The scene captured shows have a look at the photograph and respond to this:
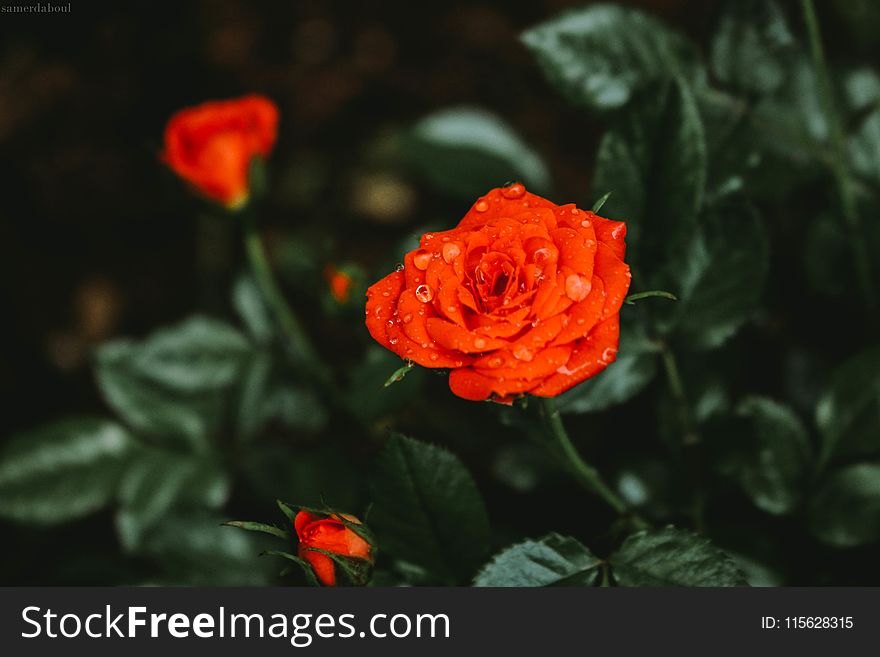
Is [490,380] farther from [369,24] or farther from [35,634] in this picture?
[369,24]

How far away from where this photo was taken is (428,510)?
852 mm

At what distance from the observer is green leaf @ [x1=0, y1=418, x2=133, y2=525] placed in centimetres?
113

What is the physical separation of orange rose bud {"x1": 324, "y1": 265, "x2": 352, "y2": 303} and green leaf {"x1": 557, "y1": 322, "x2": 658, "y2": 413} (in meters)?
0.29

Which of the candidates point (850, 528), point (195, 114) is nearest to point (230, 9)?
point (195, 114)

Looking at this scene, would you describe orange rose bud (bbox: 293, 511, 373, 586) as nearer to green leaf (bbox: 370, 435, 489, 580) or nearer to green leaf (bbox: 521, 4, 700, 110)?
green leaf (bbox: 370, 435, 489, 580)

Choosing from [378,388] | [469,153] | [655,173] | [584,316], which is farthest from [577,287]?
[469,153]

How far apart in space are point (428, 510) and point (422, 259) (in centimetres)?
31

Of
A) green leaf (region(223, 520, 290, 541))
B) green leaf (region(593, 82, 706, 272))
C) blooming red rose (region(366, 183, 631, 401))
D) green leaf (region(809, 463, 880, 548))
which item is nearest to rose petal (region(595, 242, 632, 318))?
blooming red rose (region(366, 183, 631, 401))

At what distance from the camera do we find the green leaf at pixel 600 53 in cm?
98

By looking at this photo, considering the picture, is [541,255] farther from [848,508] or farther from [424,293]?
[848,508]

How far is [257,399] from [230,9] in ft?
3.61

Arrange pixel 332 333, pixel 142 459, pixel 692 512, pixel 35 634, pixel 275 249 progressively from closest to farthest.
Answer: pixel 35 634, pixel 692 512, pixel 142 459, pixel 332 333, pixel 275 249

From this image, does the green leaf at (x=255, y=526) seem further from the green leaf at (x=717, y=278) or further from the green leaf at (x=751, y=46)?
the green leaf at (x=751, y=46)

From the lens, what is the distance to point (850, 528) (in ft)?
2.95
